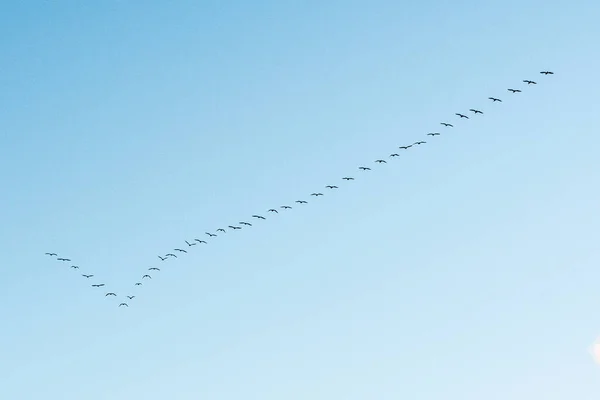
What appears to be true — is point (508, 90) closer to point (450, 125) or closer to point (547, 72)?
point (547, 72)

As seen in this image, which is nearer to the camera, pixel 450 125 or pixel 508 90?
pixel 508 90

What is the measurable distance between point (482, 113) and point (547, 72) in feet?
45.2

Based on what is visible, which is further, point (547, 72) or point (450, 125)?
point (450, 125)

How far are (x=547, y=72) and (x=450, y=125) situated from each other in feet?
78.5

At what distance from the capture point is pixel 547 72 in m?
180

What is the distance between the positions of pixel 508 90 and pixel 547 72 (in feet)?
27.9

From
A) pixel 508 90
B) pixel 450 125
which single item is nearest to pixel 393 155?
pixel 450 125

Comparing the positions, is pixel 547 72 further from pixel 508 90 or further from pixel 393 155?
pixel 393 155

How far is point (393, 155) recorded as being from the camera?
7657 inches

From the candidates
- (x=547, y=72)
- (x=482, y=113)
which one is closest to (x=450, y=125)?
(x=482, y=113)

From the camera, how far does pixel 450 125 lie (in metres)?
198

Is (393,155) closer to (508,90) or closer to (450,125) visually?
(450,125)

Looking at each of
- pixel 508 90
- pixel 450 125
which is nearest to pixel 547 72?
pixel 508 90

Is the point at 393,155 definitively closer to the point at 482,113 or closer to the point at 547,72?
the point at 482,113
